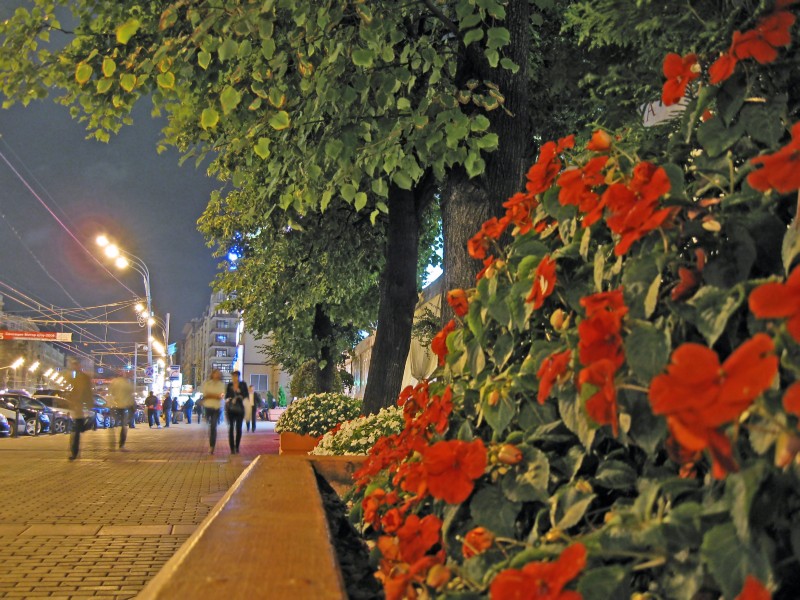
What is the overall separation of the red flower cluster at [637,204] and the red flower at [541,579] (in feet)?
1.74

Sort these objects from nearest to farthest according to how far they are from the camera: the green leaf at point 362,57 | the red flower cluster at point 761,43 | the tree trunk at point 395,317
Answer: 1. the red flower cluster at point 761,43
2. the green leaf at point 362,57
3. the tree trunk at point 395,317

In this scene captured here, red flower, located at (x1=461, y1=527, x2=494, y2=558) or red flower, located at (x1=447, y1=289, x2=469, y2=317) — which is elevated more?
red flower, located at (x1=447, y1=289, x2=469, y2=317)

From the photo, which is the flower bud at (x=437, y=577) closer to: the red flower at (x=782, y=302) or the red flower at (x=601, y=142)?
the red flower at (x=782, y=302)

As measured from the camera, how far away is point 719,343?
1.31 metres

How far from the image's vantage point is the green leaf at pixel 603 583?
106 cm

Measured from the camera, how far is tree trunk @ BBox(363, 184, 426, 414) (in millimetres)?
12211

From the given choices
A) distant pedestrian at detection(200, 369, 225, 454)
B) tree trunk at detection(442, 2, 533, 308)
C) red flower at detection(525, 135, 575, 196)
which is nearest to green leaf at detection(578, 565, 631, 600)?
red flower at detection(525, 135, 575, 196)

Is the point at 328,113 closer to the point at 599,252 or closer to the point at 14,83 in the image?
the point at 14,83

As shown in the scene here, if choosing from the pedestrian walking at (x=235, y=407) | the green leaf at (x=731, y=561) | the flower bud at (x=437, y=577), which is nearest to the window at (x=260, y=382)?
the pedestrian walking at (x=235, y=407)

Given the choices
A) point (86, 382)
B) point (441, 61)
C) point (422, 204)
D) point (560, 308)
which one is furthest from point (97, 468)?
point (560, 308)

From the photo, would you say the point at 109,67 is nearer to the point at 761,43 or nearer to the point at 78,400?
the point at 761,43

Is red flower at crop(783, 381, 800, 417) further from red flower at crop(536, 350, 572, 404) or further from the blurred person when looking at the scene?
the blurred person

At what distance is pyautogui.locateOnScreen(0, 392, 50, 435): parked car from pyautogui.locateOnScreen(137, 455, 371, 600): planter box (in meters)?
28.1

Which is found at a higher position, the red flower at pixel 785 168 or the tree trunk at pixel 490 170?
the tree trunk at pixel 490 170
